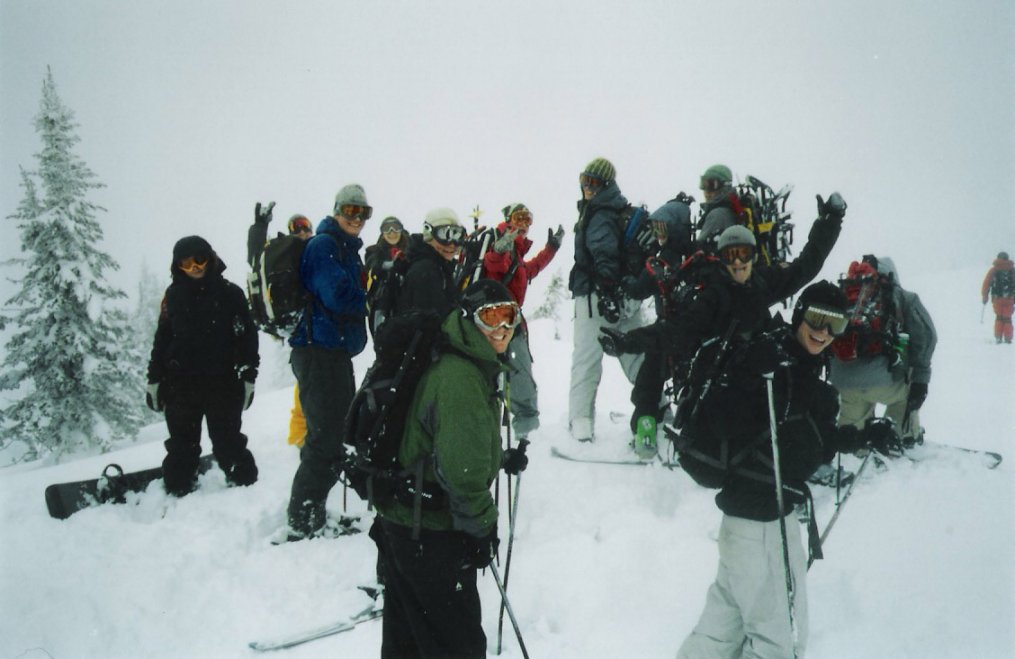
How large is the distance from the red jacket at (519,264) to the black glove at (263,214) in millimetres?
3220

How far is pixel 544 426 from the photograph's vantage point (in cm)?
795

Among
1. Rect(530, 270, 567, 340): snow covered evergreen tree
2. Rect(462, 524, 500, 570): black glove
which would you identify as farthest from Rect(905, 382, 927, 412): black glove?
Rect(530, 270, 567, 340): snow covered evergreen tree

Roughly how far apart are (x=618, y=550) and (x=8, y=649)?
4378 millimetres

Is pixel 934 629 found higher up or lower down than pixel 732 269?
lower down

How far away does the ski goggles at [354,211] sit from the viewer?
5.20 m

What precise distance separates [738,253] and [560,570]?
3.01 meters

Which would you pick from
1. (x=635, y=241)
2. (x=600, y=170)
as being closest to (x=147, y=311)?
(x=600, y=170)

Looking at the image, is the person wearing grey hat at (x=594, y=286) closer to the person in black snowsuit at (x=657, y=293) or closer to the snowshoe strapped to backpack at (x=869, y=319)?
the person in black snowsuit at (x=657, y=293)

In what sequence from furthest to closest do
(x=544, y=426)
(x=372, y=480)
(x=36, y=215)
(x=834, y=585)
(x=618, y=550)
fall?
(x=36, y=215) → (x=544, y=426) → (x=618, y=550) → (x=834, y=585) → (x=372, y=480)

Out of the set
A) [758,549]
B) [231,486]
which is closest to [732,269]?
[758,549]

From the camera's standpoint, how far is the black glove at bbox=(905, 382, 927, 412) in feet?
19.9

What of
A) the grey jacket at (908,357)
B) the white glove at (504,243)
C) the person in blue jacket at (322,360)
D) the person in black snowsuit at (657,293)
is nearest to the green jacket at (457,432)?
the person in blue jacket at (322,360)

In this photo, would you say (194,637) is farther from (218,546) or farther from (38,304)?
(38,304)

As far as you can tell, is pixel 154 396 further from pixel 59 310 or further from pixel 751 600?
pixel 59 310
